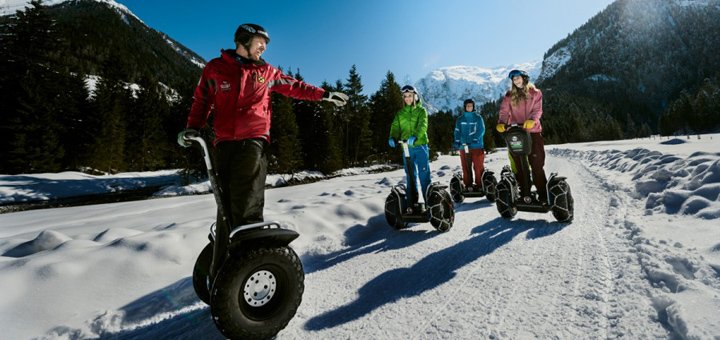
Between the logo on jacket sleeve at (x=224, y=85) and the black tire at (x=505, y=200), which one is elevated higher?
the logo on jacket sleeve at (x=224, y=85)

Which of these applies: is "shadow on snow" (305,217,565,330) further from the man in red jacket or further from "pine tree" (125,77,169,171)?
"pine tree" (125,77,169,171)

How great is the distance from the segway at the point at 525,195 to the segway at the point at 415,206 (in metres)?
1.13

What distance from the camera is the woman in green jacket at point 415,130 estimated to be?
631cm

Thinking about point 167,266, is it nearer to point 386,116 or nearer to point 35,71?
point 386,116

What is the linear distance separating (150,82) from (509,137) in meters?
64.5

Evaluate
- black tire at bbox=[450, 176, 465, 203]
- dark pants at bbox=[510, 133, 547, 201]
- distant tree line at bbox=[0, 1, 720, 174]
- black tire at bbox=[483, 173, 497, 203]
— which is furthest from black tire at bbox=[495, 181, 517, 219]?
distant tree line at bbox=[0, 1, 720, 174]

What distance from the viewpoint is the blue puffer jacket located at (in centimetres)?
1027

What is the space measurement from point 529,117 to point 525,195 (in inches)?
57.3

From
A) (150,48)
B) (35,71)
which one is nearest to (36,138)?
(35,71)

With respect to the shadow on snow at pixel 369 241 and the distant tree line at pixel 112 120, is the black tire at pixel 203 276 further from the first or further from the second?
the distant tree line at pixel 112 120

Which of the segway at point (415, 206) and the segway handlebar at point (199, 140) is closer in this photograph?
the segway handlebar at point (199, 140)

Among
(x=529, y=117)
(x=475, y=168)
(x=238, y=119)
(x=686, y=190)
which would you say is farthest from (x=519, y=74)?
(x=238, y=119)

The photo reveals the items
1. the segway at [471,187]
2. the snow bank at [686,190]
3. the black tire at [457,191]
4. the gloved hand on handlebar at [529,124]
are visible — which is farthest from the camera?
the black tire at [457,191]

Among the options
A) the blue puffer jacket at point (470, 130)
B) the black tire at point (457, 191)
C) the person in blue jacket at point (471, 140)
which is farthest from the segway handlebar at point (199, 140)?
the blue puffer jacket at point (470, 130)
